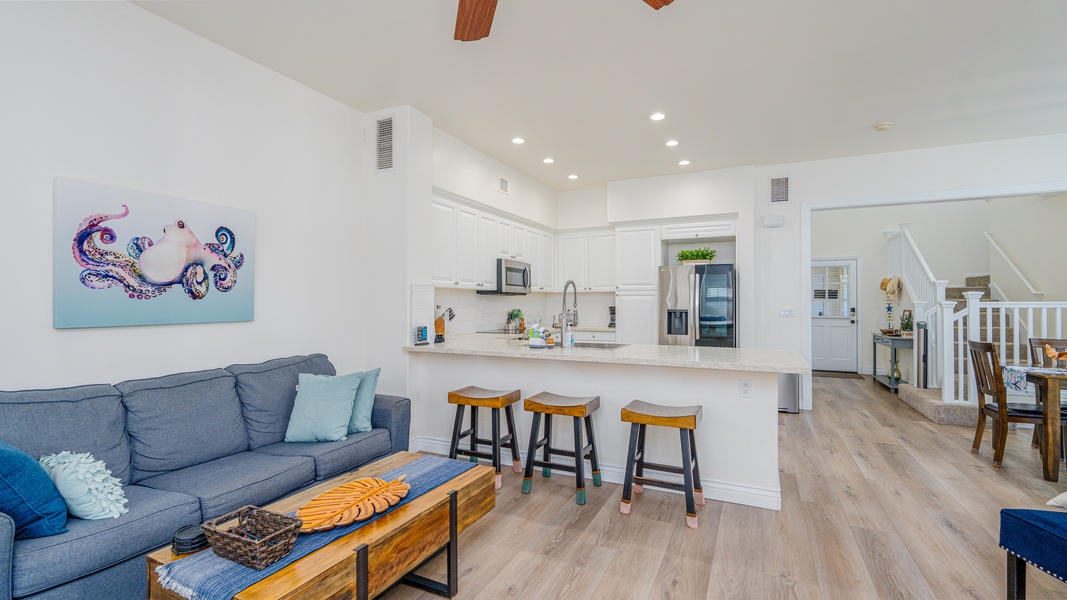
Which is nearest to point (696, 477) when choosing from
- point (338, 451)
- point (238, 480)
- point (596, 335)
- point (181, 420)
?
point (338, 451)

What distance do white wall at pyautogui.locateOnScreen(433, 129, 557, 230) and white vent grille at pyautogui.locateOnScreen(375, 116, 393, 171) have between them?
1.45 feet

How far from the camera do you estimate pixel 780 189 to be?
5.48 metres

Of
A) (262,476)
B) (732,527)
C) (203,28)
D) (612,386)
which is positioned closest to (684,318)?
(612,386)

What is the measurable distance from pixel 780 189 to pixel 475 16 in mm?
4558

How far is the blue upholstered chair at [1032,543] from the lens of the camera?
1.69m

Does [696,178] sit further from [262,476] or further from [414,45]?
[262,476]

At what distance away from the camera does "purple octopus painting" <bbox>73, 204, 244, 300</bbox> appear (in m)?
2.42

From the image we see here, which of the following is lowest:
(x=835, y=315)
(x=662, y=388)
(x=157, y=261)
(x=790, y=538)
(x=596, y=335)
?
(x=790, y=538)

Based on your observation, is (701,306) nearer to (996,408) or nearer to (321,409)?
(996,408)

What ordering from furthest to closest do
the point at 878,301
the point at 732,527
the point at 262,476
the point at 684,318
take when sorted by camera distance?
the point at 878,301 < the point at 684,318 < the point at 732,527 < the point at 262,476

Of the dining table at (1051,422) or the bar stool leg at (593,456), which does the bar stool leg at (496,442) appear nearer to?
the bar stool leg at (593,456)

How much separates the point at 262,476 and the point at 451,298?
2893 mm

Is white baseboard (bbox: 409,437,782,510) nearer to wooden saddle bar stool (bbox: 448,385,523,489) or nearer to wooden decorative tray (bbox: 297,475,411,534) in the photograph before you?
wooden saddle bar stool (bbox: 448,385,523,489)

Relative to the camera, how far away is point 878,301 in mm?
8078
